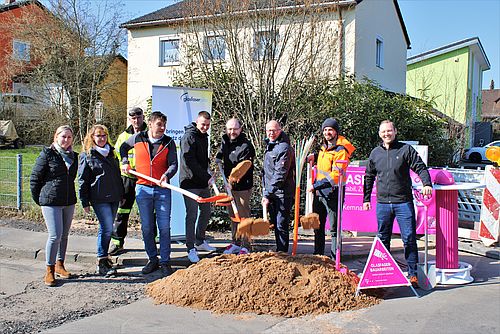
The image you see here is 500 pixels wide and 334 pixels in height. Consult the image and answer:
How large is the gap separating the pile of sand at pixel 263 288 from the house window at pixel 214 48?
6.10 metres

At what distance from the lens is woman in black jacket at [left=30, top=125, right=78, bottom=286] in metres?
6.07

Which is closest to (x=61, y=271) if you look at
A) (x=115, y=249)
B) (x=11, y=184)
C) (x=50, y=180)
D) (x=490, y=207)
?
(x=115, y=249)

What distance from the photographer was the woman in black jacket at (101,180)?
6379 mm

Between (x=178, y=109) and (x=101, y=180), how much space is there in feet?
6.27

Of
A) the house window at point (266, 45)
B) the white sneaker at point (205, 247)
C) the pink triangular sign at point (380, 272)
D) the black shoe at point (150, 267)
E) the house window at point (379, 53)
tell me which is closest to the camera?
the pink triangular sign at point (380, 272)

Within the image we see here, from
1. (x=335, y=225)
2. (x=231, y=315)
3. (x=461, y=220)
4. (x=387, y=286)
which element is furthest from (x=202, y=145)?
(x=461, y=220)

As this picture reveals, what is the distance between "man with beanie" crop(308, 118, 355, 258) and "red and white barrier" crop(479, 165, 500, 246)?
10.9 feet

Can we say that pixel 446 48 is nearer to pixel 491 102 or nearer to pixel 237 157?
pixel 237 157

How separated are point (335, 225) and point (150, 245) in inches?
94.6

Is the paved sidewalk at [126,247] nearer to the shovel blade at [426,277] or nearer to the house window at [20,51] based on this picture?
the shovel blade at [426,277]

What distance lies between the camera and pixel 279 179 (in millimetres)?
6516

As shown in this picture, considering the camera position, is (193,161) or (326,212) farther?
(326,212)

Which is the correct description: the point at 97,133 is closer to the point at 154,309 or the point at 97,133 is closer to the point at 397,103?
the point at 154,309

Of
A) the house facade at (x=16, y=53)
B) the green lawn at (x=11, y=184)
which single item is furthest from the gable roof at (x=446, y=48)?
the green lawn at (x=11, y=184)
